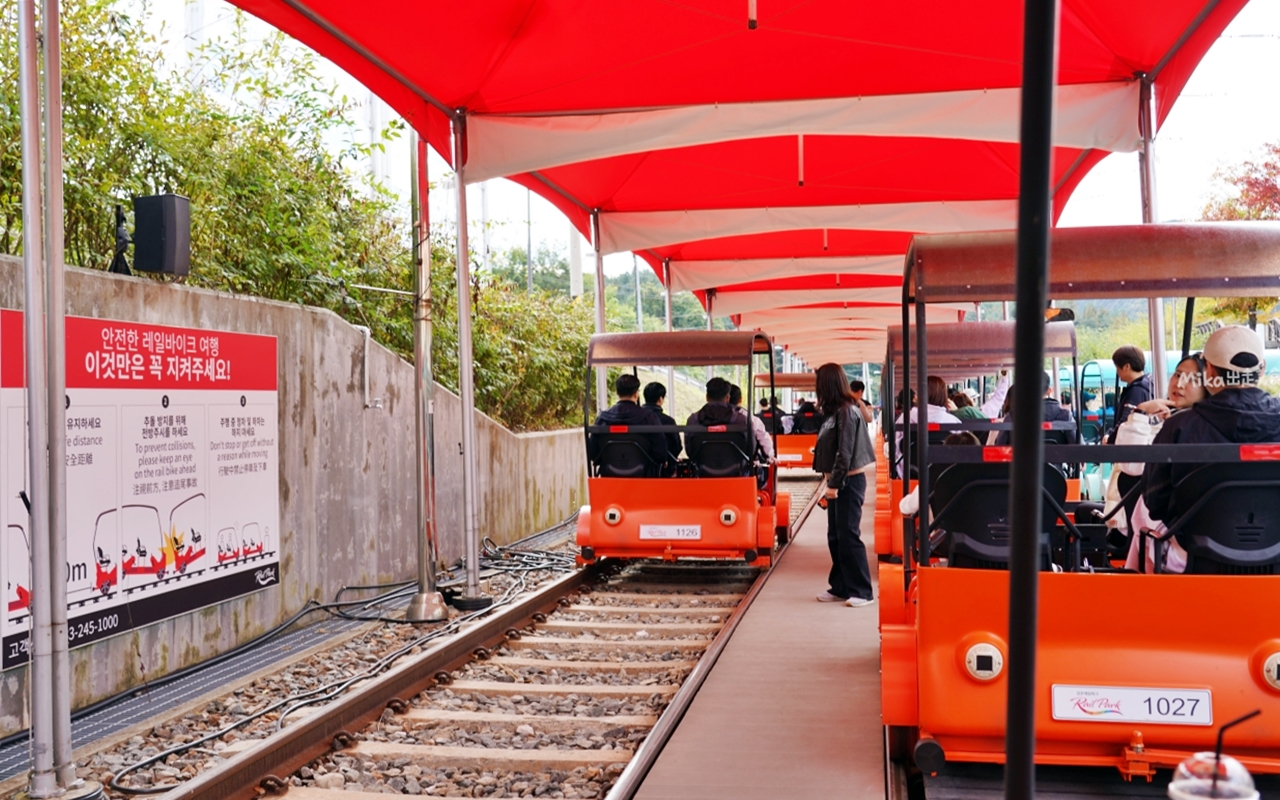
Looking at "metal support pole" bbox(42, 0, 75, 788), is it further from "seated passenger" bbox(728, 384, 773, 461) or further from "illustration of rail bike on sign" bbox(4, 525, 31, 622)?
"seated passenger" bbox(728, 384, 773, 461)

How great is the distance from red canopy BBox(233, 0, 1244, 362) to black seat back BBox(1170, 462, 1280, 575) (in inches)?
164

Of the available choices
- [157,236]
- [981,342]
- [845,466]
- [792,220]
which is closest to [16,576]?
[157,236]

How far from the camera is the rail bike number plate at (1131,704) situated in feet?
12.4

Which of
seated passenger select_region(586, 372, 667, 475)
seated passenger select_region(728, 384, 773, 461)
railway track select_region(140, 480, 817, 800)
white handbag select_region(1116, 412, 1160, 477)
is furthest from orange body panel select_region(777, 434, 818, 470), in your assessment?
white handbag select_region(1116, 412, 1160, 477)

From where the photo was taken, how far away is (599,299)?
1285 centimetres

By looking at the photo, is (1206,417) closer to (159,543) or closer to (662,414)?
(159,543)

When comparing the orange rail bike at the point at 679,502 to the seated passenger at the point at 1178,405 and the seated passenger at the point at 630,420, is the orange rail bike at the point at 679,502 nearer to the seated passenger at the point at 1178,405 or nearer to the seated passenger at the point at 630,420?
the seated passenger at the point at 630,420

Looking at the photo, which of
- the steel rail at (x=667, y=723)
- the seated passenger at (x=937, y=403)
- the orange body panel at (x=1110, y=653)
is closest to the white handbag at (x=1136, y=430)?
the orange body panel at (x=1110, y=653)

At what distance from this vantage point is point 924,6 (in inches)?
302

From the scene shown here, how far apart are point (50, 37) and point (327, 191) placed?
662 cm

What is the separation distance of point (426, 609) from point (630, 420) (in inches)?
115

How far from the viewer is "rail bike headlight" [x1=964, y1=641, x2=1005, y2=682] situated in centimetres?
389

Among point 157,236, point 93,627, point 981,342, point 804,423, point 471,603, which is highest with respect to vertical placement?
point 157,236

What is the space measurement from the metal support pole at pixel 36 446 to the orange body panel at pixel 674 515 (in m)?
5.79
